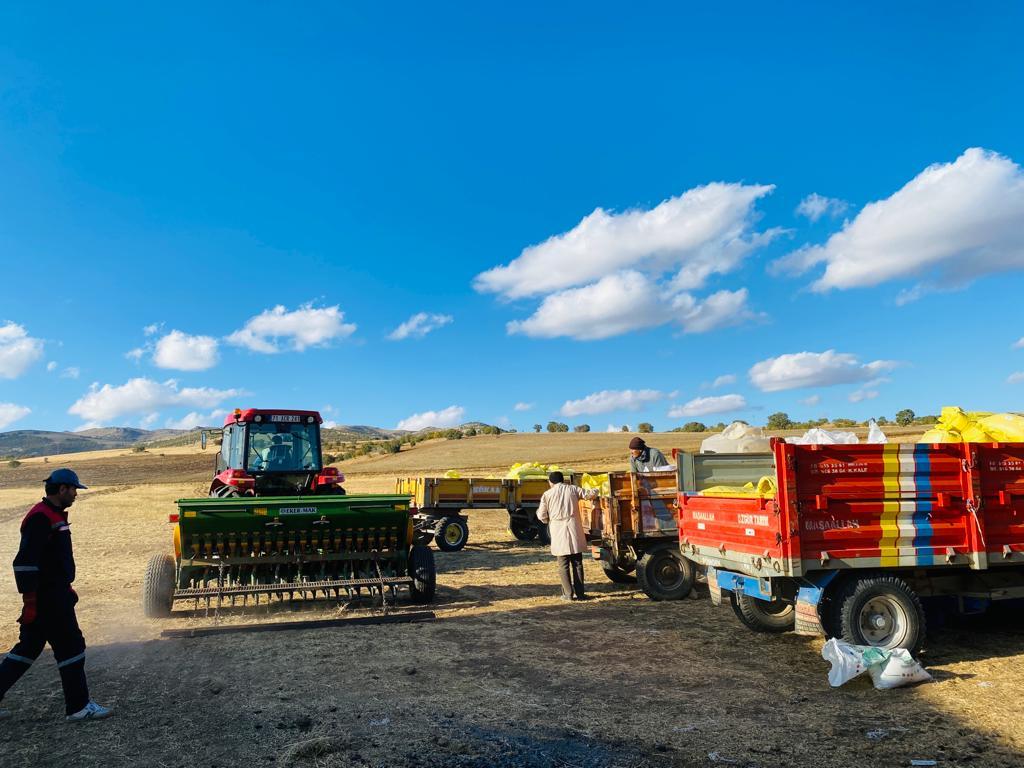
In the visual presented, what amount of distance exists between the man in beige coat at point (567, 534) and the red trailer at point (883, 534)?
3204 mm

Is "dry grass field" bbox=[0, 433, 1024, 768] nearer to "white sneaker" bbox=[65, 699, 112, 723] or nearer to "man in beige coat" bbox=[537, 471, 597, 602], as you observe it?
"white sneaker" bbox=[65, 699, 112, 723]

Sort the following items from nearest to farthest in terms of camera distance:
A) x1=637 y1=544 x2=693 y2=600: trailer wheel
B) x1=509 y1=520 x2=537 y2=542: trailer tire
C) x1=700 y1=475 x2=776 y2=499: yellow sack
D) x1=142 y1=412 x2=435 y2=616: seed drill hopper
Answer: x1=700 y1=475 x2=776 y2=499: yellow sack < x1=142 y1=412 x2=435 y2=616: seed drill hopper < x1=637 y1=544 x2=693 y2=600: trailer wheel < x1=509 y1=520 x2=537 y2=542: trailer tire

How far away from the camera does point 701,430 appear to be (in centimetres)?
5956

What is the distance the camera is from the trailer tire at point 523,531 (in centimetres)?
1712

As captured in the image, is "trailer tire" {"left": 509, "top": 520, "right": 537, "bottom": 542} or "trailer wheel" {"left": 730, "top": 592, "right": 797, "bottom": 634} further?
"trailer tire" {"left": 509, "top": 520, "right": 537, "bottom": 542}

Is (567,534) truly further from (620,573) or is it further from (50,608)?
(50,608)

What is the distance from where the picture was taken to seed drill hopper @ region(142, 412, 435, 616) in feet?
28.1

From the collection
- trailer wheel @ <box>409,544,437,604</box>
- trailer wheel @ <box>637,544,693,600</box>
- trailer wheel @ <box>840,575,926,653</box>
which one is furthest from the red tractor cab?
trailer wheel @ <box>840,575,926,653</box>

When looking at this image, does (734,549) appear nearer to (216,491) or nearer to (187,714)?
(187,714)

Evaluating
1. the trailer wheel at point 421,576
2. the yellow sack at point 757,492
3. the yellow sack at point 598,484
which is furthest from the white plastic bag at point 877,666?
the trailer wheel at point 421,576

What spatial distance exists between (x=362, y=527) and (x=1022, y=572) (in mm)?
6996

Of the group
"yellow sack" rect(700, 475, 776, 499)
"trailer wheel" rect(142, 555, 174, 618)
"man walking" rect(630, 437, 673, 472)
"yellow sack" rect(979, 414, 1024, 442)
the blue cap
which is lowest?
"trailer wheel" rect(142, 555, 174, 618)

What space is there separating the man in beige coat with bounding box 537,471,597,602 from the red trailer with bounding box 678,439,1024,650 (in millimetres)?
3204

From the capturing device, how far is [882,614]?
624cm
